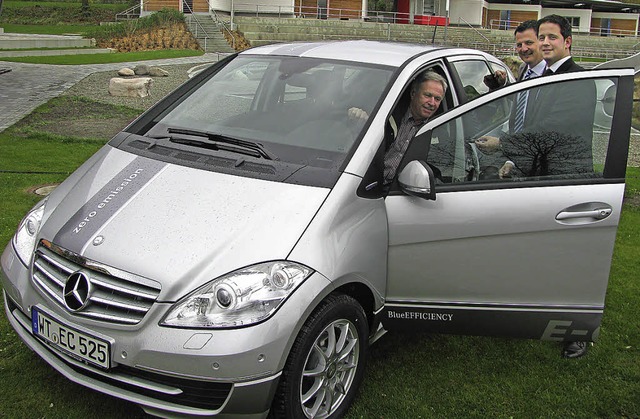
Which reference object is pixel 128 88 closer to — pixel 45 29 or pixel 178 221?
pixel 178 221

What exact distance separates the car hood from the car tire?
1.26 feet

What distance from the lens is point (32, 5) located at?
48.7 meters

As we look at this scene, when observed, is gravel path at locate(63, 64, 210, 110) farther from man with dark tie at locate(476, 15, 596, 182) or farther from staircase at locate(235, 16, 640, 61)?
staircase at locate(235, 16, 640, 61)

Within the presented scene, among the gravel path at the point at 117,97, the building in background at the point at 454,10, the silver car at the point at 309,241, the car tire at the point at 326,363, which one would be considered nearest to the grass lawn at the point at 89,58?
the gravel path at the point at 117,97

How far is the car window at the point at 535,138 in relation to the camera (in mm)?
3387

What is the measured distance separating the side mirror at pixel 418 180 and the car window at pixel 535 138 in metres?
0.15

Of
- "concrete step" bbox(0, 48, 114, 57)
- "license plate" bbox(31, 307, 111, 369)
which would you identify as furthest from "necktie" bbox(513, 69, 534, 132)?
"concrete step" bbox(0, 48, 114, 57)

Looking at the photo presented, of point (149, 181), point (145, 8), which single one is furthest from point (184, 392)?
point (145, 8)

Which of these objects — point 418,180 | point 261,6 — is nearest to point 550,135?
point 418,180

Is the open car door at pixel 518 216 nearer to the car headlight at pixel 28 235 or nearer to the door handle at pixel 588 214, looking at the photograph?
the door handle at pixel 588 214

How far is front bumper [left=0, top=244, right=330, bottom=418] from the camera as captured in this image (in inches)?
102

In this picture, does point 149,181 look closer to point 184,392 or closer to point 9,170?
point 184,392

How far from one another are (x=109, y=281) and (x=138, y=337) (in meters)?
0.29

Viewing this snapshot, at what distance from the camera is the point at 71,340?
281 centimetres
